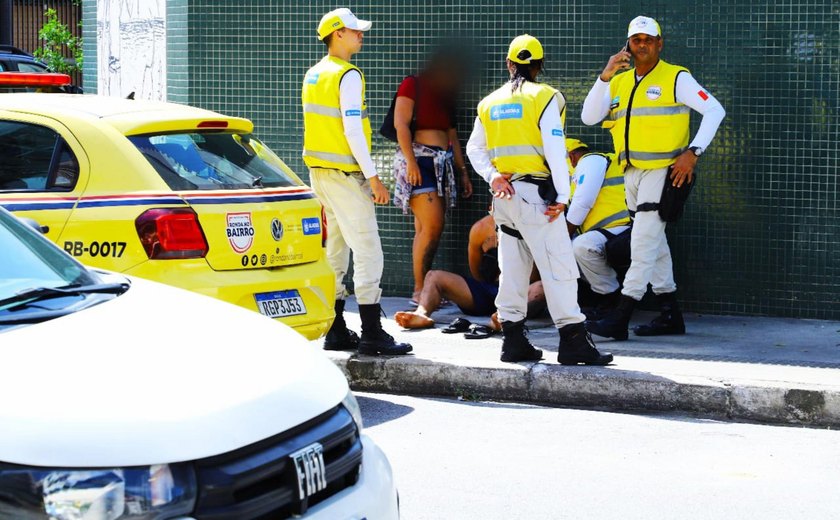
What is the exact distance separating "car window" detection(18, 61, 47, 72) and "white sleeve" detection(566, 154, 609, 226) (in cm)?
1120

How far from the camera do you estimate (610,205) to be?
31.9ft

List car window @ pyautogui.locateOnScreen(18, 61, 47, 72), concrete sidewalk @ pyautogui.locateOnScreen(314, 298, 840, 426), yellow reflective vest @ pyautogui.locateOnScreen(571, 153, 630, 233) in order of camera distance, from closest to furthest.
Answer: concrete sidewalk @ pyautogui.locateOnScreen(314, 298, 840, 426) → yellow reflective vest @ pyautogui.locateOnScreen(571, 153, 630, 233) → car window @ pyautogui.locateOnScreen(18, 61, 47, 72)

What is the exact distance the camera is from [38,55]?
25.3 meters

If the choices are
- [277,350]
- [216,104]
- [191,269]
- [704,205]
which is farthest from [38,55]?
[277,350]

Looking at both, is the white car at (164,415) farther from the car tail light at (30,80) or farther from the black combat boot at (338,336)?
the car tail light at (30,80)

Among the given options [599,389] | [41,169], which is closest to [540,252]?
[599,389]

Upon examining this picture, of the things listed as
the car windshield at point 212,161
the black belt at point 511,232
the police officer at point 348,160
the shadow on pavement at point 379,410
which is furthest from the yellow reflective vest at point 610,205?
the car windshield at point 212,161

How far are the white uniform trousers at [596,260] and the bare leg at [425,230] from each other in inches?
46.9

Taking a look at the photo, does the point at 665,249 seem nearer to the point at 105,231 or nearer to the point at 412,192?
the point at 412,192

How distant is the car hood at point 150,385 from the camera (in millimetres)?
3051

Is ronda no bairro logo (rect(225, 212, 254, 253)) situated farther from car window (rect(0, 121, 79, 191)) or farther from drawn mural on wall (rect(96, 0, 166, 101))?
drawn mural on wall (rect(96, 0, 166, 101))

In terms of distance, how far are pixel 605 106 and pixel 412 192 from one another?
1.81 m

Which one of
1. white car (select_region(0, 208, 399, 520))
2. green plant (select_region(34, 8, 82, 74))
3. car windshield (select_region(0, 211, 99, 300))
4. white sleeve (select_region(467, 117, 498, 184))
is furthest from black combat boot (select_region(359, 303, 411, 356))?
green plant (select_region(34, 8, 82, 74))

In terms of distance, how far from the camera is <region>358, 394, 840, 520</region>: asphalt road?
557 cm
